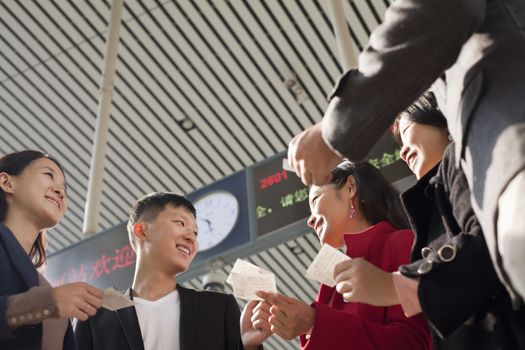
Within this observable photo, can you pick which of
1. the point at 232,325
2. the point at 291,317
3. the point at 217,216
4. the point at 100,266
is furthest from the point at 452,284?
the point at 100,266

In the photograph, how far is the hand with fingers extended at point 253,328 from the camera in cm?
226

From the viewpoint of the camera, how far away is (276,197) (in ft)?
20.7

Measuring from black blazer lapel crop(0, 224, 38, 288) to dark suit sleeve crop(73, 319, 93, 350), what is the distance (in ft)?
1.00

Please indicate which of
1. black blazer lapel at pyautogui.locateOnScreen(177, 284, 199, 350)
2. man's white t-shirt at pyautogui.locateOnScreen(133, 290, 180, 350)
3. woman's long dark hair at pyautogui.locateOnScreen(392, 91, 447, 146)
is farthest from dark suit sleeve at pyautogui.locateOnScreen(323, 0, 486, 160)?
man's white t-shirt at pyautogui.locateOnScreen(133, 290, 180, 350)

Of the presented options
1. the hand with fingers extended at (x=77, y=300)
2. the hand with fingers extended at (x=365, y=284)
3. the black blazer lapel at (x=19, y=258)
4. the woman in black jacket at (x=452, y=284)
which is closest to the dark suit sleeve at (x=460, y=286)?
the woman in black jacket at (x=452, y=284)

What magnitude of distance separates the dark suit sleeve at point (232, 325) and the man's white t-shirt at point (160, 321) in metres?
0.18

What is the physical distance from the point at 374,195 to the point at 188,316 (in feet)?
2.54

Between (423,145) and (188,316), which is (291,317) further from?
(188,316)

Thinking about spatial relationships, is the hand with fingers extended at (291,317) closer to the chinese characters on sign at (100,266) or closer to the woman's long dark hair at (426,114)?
the woman's long dark hair at (426,114)

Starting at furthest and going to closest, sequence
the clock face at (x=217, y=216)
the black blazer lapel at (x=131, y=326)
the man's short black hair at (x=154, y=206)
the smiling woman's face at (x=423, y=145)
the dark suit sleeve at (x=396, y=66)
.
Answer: the clock face at (x=217, y=216), the man's short black hair at (x=154, y=206), the black blazer lapel at (x=131, y=326), the smiling woman's face at (x=423, y=145), the dark suit sleeve at (x=396, y=66)

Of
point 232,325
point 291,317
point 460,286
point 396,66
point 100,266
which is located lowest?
point 100,266

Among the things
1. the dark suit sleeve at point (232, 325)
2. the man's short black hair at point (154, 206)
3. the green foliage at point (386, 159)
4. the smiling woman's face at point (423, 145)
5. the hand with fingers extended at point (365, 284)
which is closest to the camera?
the hand with fingers extended at point (365, 284)

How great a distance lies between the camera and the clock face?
6605 millimetres

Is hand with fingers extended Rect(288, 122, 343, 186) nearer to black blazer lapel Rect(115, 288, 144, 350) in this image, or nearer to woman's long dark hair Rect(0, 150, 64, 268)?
black blazer lapel Rect(115, 288, 144, 350)
